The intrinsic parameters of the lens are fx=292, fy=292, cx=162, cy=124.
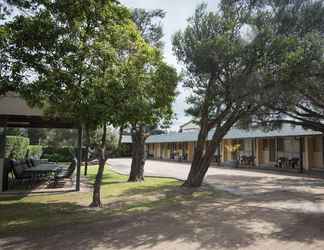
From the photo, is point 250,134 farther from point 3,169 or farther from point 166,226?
point 166,226

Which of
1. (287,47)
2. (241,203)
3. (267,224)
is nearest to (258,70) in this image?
(287,47)

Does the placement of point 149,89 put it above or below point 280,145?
above

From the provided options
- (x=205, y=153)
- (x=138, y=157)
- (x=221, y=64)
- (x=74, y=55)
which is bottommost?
(x=138, y=157)

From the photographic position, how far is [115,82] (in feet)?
23.7

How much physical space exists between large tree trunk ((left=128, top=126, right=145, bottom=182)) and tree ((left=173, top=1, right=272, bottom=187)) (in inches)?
138

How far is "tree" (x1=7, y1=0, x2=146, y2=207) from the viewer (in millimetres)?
6500

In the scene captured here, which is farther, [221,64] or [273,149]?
[273,149]

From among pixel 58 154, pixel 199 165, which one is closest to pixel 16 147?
pixel 58 154

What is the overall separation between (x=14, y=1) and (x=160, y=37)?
1066 centimetres

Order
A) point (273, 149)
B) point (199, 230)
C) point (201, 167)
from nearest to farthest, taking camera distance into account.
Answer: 1. point (199, 230)
2. point (201, 167)
3. point (273, 149)

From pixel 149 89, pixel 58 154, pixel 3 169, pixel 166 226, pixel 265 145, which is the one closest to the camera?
pixel 166 226

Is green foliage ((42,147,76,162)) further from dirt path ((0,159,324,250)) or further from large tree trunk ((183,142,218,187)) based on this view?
dirt path ((0,159,324,250))

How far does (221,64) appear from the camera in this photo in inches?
440

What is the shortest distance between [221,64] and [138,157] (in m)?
7.49
